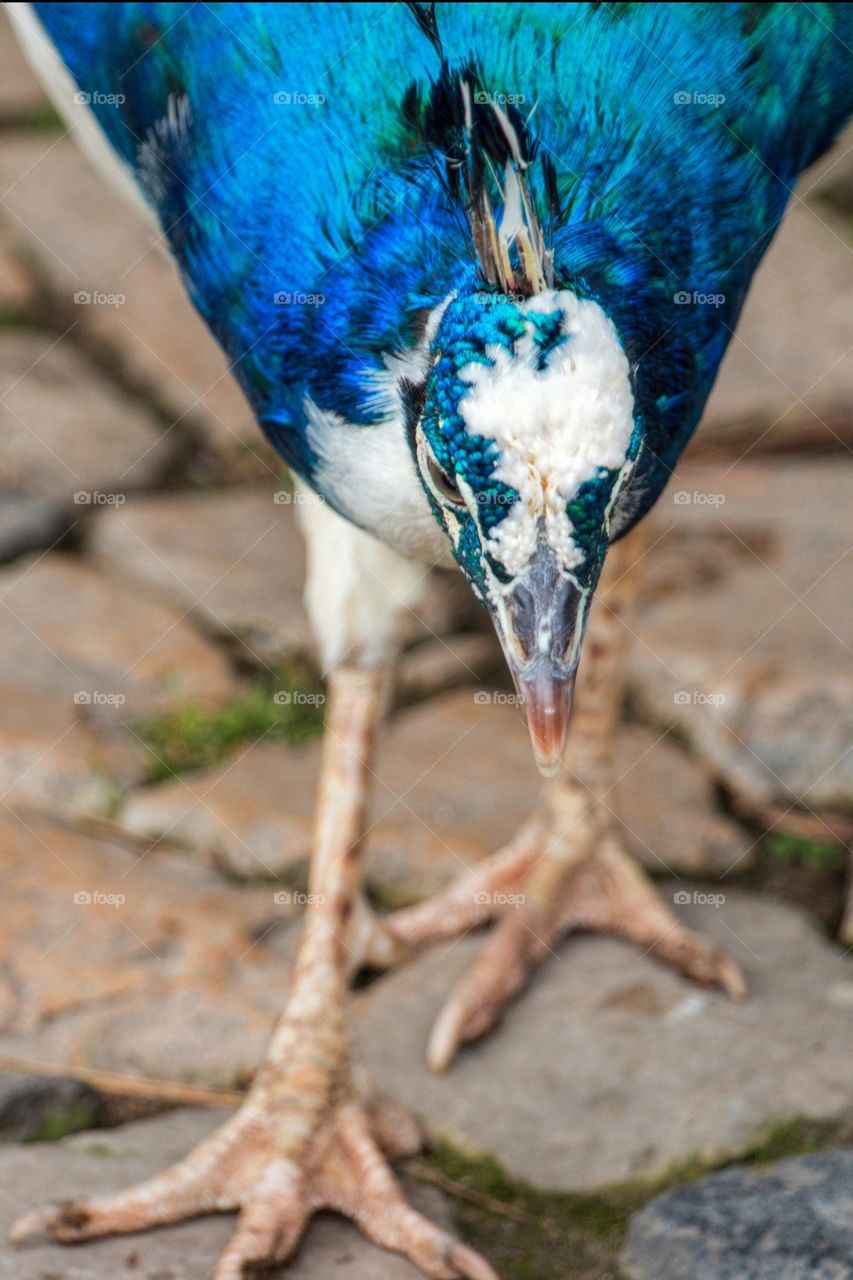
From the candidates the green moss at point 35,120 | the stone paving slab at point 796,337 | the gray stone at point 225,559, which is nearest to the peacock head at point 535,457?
the gray stone at point 225,559

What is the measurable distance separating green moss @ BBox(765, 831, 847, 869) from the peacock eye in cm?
140

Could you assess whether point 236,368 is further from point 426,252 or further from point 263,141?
point 426,252

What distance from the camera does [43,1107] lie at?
6.96ft

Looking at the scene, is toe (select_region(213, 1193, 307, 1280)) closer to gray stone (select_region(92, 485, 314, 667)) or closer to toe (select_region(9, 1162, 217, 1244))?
toe (select_region(9, 1162, 217, 1244))

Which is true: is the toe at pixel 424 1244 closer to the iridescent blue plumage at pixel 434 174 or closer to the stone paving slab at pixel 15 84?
the iridescent blue plumage at pixel 434 174

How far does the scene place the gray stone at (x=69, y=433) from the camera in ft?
11.6

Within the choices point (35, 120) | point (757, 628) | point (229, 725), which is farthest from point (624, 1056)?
point (35, 120)

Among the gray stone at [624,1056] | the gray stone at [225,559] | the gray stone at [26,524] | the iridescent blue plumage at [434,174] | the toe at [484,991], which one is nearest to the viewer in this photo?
the iridescent blue plumage at [434,174]

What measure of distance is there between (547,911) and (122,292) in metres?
2.25

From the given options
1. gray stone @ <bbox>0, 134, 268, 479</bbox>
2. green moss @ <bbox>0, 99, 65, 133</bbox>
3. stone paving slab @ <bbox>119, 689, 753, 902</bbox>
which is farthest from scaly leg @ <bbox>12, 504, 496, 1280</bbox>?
green moss @ <bbox>0, 99, 65, 133</bbox>

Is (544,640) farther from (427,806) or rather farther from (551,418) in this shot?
(427,806)

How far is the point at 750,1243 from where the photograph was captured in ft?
5.87

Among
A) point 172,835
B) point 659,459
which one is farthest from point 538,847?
point 659,459

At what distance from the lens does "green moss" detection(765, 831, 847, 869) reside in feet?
8.89
